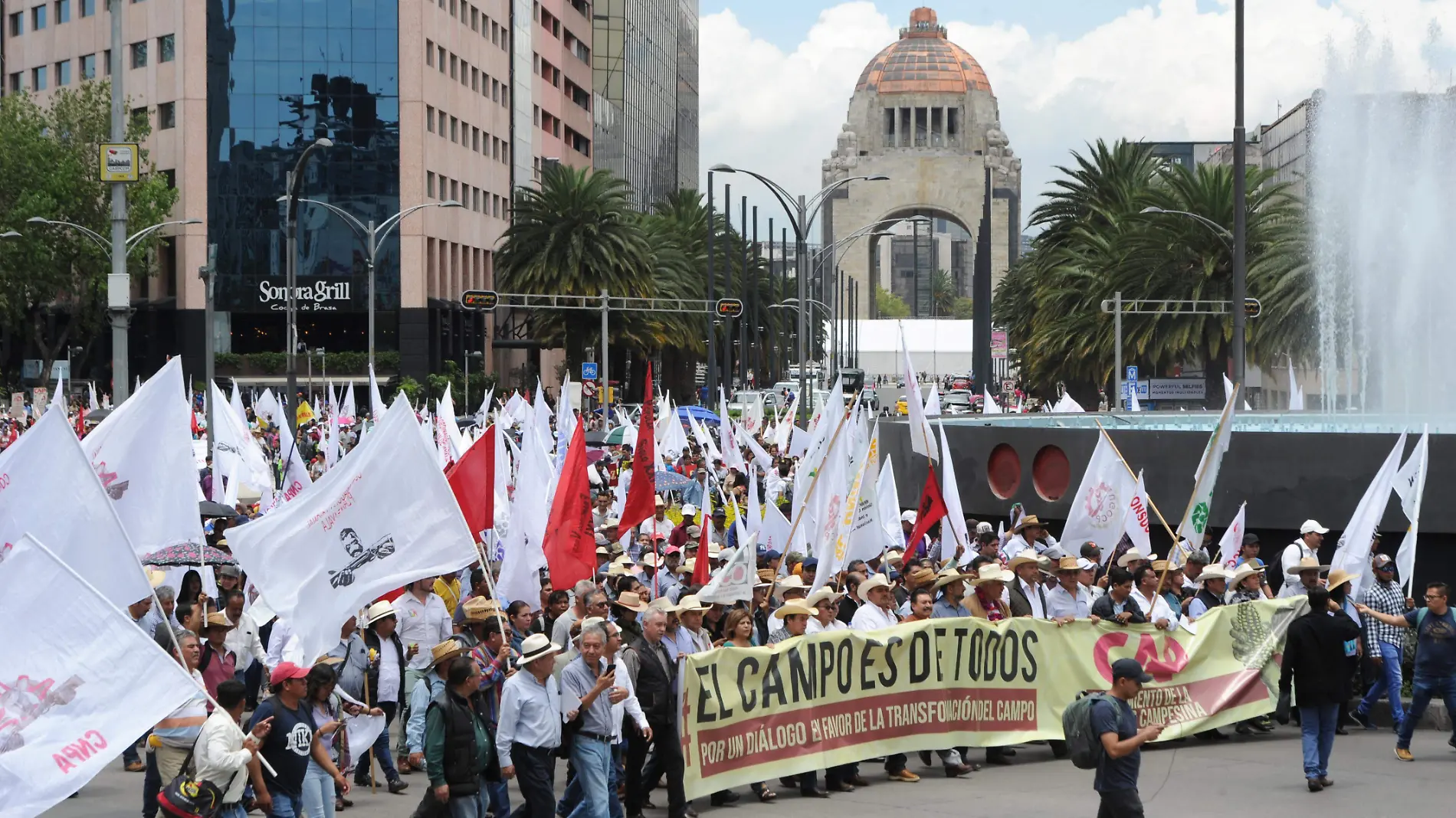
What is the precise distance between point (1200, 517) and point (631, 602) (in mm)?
5920

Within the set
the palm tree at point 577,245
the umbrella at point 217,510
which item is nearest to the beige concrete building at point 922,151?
the palm tree at point 577,245

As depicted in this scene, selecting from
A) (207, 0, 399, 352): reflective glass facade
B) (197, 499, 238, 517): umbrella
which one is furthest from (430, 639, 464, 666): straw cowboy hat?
(207, 0, 399, 352): reflective glass facade

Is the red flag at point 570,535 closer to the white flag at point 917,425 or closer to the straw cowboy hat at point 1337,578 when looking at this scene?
the white flag at point 917,425

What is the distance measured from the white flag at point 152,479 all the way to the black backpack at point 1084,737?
6242mm

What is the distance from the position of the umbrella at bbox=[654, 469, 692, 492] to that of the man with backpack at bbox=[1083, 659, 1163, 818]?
46.9 feet

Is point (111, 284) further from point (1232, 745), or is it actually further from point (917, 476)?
point (1232, 745)

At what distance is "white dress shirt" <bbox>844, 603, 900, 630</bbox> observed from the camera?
12.2m

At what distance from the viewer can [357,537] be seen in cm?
1016

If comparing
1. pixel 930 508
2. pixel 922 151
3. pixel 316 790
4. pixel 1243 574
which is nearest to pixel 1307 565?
pixel 1243 574

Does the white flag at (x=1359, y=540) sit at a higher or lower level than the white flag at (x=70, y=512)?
lower

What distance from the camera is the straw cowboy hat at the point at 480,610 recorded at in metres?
10.8

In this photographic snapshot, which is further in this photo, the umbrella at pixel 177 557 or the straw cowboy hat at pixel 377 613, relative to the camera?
the umbrella at pixel 177 557

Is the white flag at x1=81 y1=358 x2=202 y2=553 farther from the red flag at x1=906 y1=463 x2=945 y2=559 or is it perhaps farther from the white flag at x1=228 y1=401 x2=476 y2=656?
the red flag at x1=906 y1=463 x2=945 y2=559

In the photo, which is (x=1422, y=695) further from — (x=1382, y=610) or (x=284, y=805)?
(x=284, y=805)
